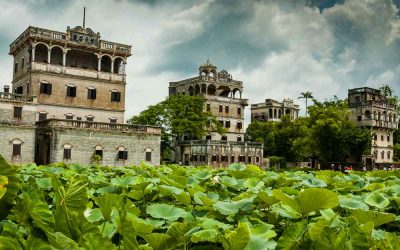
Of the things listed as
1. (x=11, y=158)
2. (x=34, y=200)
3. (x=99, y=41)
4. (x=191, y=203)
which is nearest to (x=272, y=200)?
(x=191, y=203)

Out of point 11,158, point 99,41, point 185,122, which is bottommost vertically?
point 11,158

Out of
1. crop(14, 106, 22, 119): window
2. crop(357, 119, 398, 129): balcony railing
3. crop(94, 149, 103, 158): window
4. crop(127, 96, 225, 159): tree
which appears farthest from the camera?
crop(357, 119, 398, 129): balcony railing

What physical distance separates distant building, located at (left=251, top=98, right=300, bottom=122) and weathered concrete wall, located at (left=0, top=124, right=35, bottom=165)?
40.1 meters

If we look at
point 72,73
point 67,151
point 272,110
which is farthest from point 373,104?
point 67,151

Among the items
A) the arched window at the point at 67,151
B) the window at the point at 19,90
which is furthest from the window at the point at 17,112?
the window at the point at 19,90

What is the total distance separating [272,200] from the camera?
2352 mm

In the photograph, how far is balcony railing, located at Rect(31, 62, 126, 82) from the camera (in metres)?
32.9

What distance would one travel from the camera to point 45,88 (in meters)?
32.8

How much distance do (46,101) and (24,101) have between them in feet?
9.04

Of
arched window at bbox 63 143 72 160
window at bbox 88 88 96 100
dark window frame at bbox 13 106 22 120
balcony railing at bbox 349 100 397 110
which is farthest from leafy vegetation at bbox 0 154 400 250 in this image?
balcony railing at bbox 349 100 397 110

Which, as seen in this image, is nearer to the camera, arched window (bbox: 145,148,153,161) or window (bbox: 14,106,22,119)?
window (bbox: 14,106,22,119)

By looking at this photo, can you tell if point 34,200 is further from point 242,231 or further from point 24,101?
point 24,101

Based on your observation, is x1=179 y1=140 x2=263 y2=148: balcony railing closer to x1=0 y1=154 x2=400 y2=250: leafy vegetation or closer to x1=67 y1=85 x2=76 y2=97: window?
x1=67 y1=85 x2=76 y2=97: window

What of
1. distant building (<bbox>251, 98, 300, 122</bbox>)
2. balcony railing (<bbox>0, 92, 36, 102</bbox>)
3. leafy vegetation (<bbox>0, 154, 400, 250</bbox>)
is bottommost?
leafy vegetation (<bbox>0, 154, 400, 250</bbox>)
